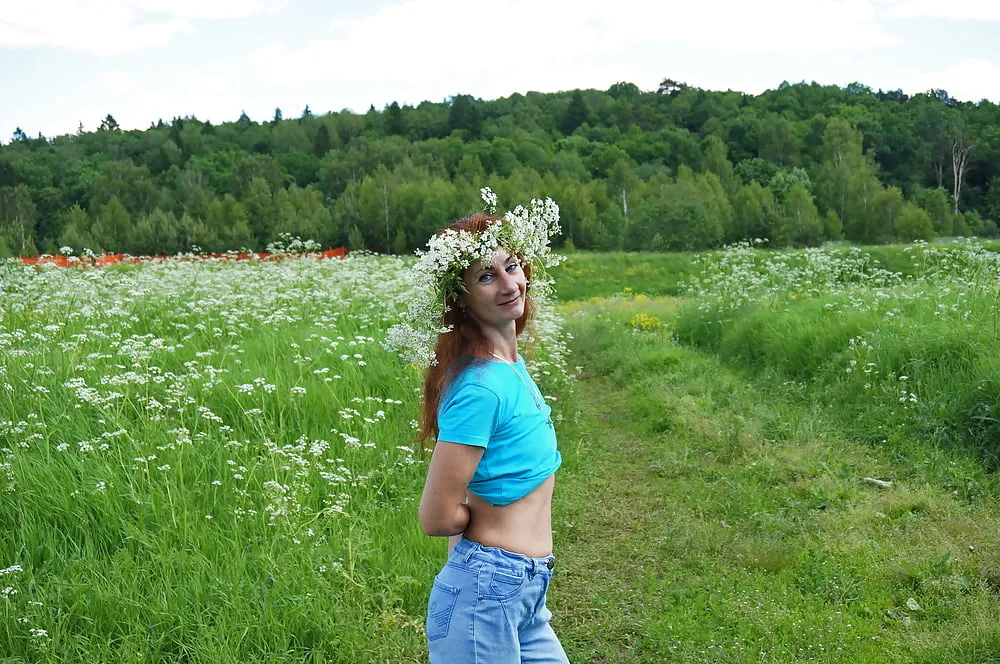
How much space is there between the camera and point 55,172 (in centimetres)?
8212

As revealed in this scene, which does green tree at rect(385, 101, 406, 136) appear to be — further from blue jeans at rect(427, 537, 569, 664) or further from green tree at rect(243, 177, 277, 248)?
blue jeans at rect(427, 537, 569, 664)

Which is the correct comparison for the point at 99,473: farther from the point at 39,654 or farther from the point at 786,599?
the point at 786,599

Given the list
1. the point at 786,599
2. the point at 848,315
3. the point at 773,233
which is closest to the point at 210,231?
the point at 773,233

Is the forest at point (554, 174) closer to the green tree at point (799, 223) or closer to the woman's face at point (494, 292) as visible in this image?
the green tree at point (799, 223)

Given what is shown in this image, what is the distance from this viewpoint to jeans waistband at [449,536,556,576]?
2287 mm

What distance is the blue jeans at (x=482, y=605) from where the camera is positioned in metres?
2.21

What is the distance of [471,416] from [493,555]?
16.6 inches

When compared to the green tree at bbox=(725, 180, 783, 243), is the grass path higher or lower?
lower

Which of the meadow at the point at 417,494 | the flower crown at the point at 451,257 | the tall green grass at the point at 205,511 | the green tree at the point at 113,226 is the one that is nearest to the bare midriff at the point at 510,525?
the flower crown at the point at 451,257

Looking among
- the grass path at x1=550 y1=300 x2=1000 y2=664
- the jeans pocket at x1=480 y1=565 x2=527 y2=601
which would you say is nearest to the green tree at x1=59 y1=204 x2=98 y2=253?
the grass path at x1=550 y1=300 x2=1000 y2=664

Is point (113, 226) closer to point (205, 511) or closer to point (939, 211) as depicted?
point (205, 511)

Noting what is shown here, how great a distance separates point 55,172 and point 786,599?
93.1 metres

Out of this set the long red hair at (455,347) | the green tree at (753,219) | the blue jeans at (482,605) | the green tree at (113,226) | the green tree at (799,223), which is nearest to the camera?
the blue jeans at (482,605)

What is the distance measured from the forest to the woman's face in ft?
138
